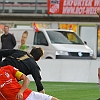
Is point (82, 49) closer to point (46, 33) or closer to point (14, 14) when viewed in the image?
point (46, 33)

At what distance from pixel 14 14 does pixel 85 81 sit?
1749 cm

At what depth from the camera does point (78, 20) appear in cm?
3275

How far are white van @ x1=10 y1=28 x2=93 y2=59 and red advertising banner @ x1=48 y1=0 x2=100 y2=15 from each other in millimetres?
8290

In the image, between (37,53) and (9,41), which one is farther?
(9,41)

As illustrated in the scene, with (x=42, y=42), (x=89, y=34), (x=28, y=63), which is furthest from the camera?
(x=89, y=34)

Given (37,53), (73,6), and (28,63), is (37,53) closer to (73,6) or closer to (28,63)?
(28,63)

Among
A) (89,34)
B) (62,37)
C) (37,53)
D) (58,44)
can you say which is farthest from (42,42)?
(37,53)

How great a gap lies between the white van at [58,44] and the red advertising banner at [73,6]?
326 inches

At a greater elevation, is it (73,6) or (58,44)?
(73,6)

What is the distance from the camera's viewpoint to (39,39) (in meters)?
22.3

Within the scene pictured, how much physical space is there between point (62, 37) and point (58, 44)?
2.26 feet

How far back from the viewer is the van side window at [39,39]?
22042 mm

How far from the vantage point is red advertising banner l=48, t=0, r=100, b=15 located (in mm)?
31078

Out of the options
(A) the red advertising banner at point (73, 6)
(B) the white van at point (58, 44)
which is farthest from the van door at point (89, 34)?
(B) the white van at point (58, 44)
